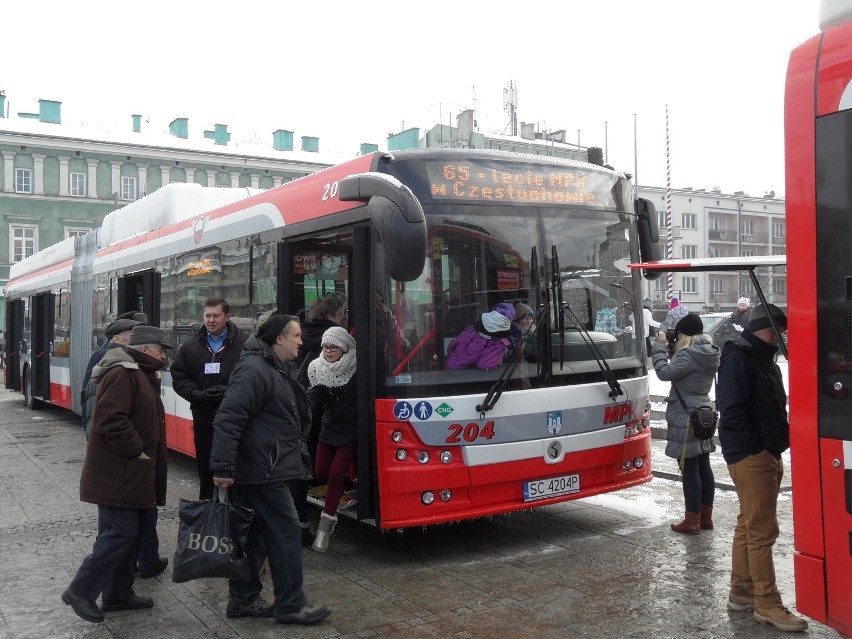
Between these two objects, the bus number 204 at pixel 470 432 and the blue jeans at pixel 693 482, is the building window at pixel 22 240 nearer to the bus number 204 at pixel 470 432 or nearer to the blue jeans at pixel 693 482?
the bus number 204 at pixel 470 432

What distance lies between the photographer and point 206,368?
7043 millimetres

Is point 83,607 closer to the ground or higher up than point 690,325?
closer to the ground

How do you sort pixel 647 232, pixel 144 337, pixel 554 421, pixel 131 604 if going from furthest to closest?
pixel 647 232 → pixel 554 421 → pixel 144 337 → pixel 131 604

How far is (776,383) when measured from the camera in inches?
203

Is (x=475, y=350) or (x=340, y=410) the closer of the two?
(x=475, y=350)

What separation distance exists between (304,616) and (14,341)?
17.5 m

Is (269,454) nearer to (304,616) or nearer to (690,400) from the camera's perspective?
(304,616)

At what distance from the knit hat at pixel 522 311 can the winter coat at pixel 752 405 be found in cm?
166

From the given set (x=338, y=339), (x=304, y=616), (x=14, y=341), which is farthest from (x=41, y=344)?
(x=304, y=616)

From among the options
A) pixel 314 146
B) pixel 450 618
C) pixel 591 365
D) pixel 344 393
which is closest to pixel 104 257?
pixel 344 393

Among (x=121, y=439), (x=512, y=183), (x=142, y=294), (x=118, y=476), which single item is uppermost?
(x=512, y=183)

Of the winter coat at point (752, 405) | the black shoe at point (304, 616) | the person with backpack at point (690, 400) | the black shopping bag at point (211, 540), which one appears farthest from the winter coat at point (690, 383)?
the black shopping bag at point (211, 540)

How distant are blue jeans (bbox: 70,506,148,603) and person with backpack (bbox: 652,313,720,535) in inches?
162

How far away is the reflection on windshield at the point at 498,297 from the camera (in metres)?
6.22
